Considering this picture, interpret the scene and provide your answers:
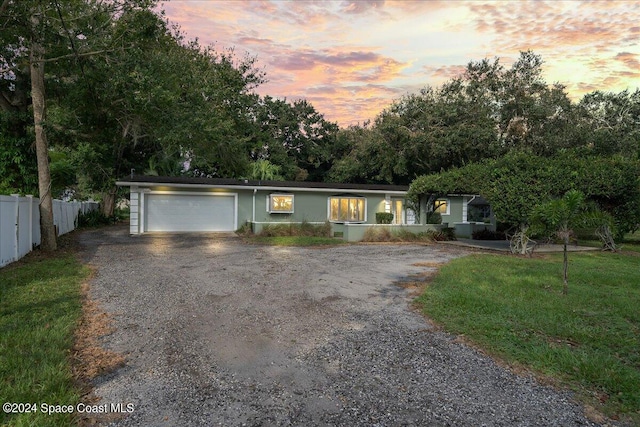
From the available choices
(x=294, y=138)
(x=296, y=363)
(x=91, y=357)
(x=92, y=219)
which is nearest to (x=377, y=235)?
(x=296, y=363)

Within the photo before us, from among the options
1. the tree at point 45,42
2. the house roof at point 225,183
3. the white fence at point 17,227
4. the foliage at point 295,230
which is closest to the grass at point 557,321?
the white fence at point 17,227

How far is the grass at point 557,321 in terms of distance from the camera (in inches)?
137

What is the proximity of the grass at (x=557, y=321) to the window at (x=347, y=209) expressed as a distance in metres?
12.2

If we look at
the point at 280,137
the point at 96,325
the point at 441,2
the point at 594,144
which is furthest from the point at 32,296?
the point at 280,137

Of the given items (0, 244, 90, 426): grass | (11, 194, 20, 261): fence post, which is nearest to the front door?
(0, 244, 90, 426): grass

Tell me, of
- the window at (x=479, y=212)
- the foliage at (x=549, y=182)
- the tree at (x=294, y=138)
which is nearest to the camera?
the foliage at (x=549, y=182)

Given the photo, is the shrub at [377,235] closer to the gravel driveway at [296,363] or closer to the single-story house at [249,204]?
the single-story house at [249,204]

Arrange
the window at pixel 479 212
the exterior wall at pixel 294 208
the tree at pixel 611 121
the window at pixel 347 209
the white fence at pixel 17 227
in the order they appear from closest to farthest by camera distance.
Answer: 1. the white fence at pixel 17 227
2. the exterior wall at pixel 294 208
3. the window at pixel 347 209
4. the tree at pixel 611 121
5. the window at pixel 479 212

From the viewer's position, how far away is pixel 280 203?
798 inches

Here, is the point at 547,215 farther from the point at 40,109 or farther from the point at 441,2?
the point at 40,109

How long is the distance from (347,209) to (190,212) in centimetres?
853

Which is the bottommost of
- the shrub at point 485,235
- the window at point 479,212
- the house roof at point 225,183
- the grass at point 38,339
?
the shrub at point 485,235

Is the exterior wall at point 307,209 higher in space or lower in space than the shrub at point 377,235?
higher

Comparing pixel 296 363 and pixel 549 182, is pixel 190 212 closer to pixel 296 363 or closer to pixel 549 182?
pixel 549 182
